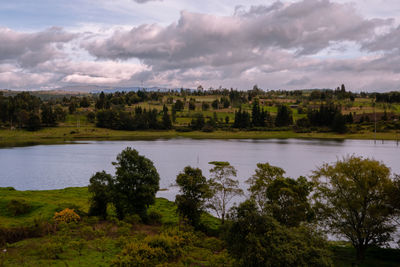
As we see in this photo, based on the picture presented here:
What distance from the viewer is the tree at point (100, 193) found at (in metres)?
39.2

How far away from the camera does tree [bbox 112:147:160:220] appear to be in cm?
3938

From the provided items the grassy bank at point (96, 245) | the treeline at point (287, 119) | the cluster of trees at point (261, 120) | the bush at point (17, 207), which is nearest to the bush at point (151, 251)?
the grassy bank at point (96, 245)

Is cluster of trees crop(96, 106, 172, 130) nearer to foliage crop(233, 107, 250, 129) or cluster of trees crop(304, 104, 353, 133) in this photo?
foliage crop(233, 107, 250, 129)

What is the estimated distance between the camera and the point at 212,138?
527 feet

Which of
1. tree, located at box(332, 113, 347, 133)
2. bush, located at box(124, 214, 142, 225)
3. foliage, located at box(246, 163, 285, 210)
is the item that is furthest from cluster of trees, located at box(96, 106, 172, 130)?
foliage, located at box(246, 163, 285, 210)

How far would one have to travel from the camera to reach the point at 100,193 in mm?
39156

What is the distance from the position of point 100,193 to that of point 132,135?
130 meters

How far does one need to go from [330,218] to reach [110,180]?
27.2 metres

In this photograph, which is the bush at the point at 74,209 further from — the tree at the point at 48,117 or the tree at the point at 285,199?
the tree at the point at 48,117

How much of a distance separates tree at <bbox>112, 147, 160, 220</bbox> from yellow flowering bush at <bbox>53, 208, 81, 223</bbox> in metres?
5.01

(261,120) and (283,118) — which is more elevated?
(283,118)

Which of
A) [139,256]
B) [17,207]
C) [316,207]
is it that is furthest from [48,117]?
[316,207]

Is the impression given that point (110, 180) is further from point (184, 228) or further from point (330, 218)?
point (330, 218)

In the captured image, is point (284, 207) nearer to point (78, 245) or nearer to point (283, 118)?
point (78, 245)
